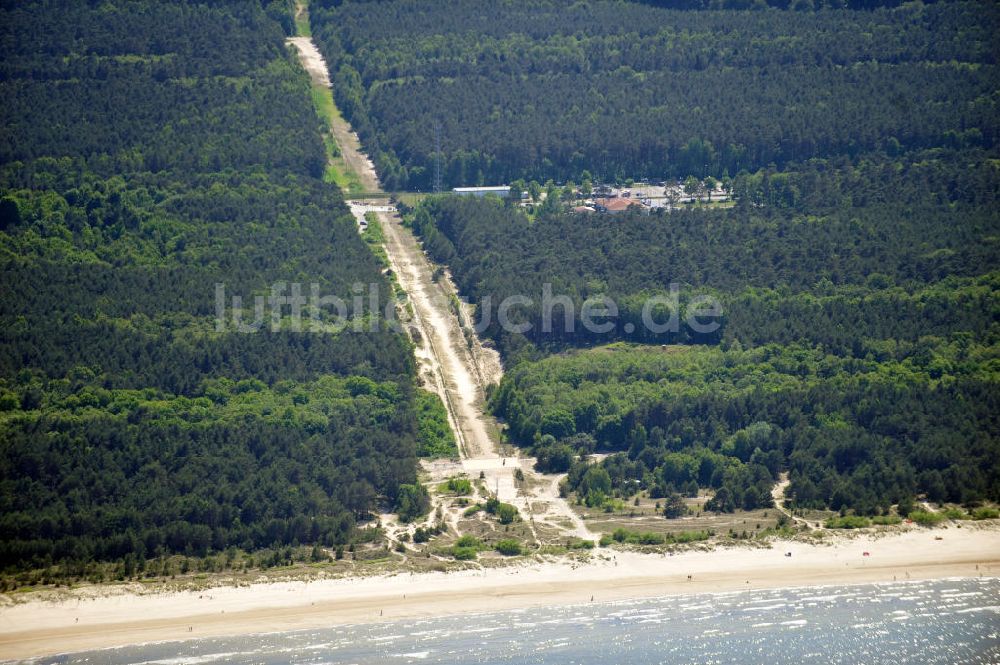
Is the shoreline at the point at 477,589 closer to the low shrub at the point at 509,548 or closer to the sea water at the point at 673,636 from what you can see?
the sea water at the point at 673,636

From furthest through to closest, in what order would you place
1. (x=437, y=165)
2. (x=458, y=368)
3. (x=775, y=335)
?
(x=437, y=165) < (x=458, y=368) < (x=775, y=335)

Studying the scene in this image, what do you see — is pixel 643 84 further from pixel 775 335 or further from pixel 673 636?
pixel 673 636

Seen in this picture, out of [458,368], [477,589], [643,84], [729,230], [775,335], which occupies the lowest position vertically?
[477,589]

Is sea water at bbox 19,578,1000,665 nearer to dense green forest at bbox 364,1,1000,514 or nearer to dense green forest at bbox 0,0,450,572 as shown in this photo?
dense green forest at bbox 0,0,450,572

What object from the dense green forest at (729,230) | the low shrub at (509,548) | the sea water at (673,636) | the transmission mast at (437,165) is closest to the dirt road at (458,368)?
the dense green forest at (729,230)

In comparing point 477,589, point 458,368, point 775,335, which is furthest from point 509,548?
point 775,335

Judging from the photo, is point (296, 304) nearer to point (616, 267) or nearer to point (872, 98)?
point (616, 267)
